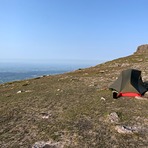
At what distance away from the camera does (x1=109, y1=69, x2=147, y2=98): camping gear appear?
22.9 metres

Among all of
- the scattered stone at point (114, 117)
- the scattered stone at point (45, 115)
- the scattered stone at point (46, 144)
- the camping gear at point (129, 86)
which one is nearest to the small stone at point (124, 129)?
the scattered stone at point (114, 117)

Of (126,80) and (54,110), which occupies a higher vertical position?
(126,80)

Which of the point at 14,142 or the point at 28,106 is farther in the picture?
the point at 28,106

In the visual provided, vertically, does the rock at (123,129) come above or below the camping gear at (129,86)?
below

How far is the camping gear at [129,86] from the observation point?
75.2ft

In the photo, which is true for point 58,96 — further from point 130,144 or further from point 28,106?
point 130,144

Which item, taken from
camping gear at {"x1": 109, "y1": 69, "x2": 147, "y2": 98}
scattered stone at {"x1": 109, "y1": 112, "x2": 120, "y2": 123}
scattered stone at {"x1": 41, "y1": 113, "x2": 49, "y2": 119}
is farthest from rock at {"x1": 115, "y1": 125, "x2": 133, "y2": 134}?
camping gear at {"x1": 109, "y1": 69, "x2": 147, "y2": 98}

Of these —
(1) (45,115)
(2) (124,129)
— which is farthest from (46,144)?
(2) (124,129)

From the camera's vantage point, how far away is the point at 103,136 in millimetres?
13555

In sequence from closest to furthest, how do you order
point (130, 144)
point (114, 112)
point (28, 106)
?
point (130, 144) < point (114, 112) < point (28, 106)

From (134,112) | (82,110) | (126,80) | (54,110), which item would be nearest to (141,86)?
(126,80)

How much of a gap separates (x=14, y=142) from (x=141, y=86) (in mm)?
16136

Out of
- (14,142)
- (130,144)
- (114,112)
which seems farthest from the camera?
(114,112)

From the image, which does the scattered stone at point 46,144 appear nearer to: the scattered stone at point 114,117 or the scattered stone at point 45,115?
the scattered stone at point 45,115
